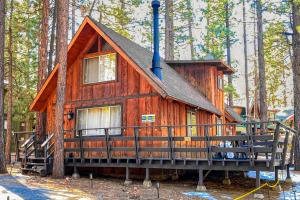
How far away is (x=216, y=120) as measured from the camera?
66.5ft

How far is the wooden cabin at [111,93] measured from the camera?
1392 centimetres

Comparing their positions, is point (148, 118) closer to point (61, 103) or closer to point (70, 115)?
point (61, 103)

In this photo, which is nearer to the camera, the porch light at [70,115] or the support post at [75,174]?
the support post at [75,174]

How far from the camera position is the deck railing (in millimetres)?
10727

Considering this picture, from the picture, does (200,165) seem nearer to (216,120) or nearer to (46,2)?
(216,120)

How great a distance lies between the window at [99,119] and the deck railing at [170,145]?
2.8 inches

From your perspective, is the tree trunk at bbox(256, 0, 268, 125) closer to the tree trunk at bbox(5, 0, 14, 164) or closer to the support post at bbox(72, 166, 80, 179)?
the support post at bbox(72, 166, 80, 179)

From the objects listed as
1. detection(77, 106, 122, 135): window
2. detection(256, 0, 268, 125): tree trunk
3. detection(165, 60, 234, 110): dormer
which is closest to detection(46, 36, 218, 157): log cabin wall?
detection(77, 106, 122, 135): window

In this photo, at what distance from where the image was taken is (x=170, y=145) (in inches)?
476

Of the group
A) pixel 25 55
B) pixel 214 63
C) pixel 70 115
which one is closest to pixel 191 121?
pixel 214 63

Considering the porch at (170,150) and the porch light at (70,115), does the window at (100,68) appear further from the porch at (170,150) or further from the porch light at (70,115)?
the porch at (170,150)

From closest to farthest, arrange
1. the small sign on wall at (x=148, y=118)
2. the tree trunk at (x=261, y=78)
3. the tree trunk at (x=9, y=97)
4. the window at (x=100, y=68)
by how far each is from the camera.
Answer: the small sign on wall at (x=148, y=118)
the window at (x=100, y=68)
the tree trunk at (x=9, y=97)
the tree trunk at (x=261, y=78)

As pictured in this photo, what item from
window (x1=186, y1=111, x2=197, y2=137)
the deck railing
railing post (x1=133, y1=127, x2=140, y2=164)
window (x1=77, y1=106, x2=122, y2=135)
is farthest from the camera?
window (x1=186, y1=111, x2=197, y2=137)

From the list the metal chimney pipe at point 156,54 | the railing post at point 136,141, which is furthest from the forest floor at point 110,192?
the metal chimney pipe at point 156,54
